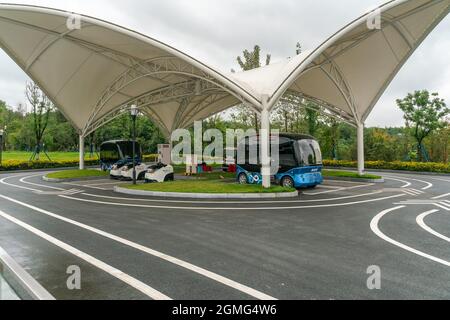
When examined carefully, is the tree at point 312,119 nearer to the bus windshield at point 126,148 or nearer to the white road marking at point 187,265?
the bus windshield at point 126,148

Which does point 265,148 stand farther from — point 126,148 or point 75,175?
point 126,148

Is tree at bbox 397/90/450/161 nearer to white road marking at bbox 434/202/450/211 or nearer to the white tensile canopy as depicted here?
the white tensile canopy

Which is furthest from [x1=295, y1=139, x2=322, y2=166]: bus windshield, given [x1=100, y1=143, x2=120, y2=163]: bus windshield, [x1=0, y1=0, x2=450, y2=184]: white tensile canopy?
[x1=100, y1=143, x2=120, y2=163]: bus windshield

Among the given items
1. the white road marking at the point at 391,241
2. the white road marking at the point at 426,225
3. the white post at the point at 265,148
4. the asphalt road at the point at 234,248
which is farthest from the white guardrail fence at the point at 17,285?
the white post at the point at 265,148

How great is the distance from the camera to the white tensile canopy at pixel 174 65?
14914mm

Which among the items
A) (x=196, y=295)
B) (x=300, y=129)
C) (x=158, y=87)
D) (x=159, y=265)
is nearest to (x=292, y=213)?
(x=159, y=265)

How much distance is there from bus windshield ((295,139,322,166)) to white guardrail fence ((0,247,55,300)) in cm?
1260

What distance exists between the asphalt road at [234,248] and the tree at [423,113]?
20.5 meters

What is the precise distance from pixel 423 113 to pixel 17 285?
32619 millimetres

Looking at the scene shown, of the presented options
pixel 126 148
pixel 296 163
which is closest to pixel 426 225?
pixel 296 163

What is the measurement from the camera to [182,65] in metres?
21.2

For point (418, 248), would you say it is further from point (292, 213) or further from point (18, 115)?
point (18, 115)

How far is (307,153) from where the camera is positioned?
15.4 metres

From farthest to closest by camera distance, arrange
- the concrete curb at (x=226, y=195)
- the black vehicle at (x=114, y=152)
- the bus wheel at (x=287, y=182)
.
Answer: the black vehicle at (x=114, y=152)
the bus wheel at (x=287, y=182)
the concrete curb at (x=226, y=195)
